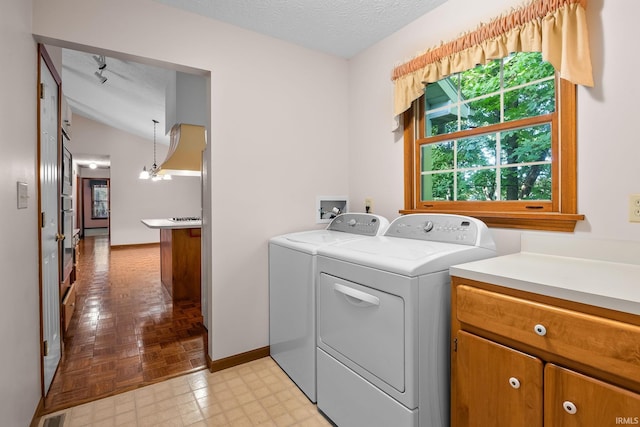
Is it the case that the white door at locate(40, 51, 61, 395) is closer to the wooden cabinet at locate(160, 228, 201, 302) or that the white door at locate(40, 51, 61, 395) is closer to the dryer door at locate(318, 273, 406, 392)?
the wooden cabinet at locate(160, 228, 201, 302)

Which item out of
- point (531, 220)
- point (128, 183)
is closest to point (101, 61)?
point (531, 220)

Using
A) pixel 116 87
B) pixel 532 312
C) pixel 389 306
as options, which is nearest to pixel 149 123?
pixel 116 87

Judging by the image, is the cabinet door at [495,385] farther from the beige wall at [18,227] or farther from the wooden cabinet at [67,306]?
the wooden cabinet at [67,306]

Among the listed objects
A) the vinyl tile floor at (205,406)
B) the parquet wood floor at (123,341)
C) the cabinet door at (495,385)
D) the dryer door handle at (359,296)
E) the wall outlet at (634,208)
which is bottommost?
the vinyl tile floor at (205,406)

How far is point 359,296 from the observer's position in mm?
1419

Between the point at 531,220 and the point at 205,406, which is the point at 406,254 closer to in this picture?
the point at 531,220

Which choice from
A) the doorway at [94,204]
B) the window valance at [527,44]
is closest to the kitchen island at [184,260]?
the window valance at [527,44]

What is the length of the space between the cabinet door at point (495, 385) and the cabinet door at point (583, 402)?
4 centimetres

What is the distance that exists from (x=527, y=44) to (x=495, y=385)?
5.05 feet

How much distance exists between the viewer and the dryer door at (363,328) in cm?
126

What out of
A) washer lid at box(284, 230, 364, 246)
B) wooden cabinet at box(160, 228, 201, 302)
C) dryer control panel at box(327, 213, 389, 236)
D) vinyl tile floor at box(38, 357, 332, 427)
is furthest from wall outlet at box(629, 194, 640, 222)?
wooden cabinet at box(160, 228, 201, 302)

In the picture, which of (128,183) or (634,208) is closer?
(634,208)

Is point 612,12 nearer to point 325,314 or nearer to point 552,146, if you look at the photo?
point 552,146

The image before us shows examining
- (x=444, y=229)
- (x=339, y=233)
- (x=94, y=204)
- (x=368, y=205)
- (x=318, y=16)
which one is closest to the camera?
(x=444, y=229)
